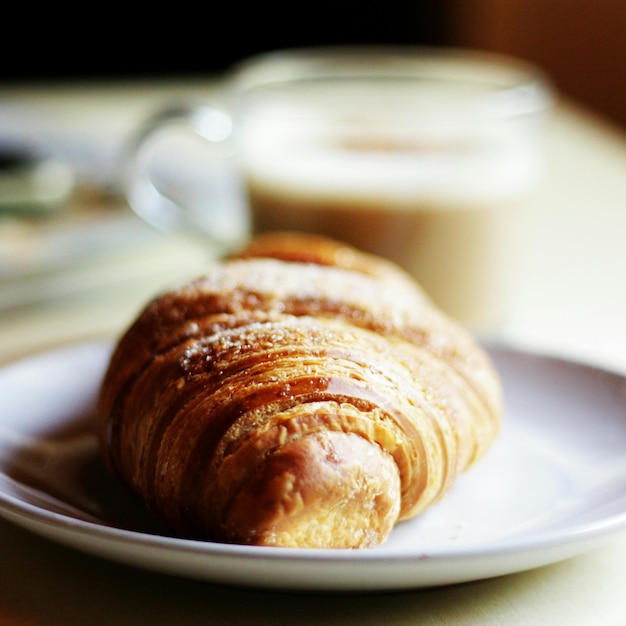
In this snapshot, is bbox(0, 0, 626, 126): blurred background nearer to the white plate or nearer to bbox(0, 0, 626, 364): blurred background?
bbox(0, 0, 626, 364): blurred background

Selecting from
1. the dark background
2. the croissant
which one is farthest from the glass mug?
the dark background

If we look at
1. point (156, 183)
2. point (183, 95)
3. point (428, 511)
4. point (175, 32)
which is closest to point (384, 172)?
point (156, 183)

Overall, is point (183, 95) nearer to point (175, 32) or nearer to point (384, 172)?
point (175, 32)

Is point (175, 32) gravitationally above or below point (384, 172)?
below

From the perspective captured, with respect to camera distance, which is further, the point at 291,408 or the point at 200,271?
the point at 200,271

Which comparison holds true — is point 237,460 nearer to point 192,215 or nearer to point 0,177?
point 192,215

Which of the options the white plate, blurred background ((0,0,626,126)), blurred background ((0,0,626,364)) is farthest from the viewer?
blurred background ((0,0,626,126))
